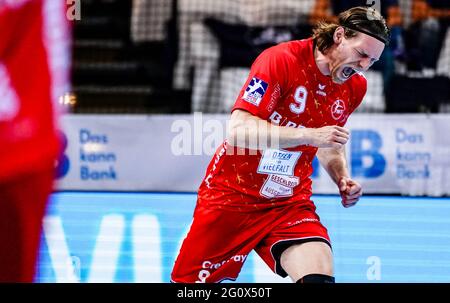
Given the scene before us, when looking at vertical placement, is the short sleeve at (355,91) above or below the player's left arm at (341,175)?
above

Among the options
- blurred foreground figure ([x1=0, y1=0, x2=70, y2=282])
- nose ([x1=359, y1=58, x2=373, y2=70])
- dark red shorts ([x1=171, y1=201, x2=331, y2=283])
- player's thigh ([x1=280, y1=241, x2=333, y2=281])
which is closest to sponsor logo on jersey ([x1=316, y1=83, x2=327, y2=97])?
nose ([x1=359, y1=58, x2=373, y2=70])

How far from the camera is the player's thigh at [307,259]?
9.38 ft

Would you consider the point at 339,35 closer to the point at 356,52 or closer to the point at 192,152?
the point at 356,52

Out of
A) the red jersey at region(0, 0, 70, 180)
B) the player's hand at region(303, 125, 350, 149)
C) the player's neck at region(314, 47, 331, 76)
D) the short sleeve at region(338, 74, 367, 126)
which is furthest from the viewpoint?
the short sleeve at region(338, 74, 367, 126)

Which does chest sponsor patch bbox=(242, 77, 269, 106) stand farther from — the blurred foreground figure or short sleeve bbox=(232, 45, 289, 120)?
the blurred foreground figure

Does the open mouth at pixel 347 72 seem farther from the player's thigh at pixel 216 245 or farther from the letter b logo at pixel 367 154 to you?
the letter b logo at pixel 367 154

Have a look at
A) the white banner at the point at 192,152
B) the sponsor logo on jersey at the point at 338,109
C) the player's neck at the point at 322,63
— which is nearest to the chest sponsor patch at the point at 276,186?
the sponsor logo on jersey at the point at 338,109

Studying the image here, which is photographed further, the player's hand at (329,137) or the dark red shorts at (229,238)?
the dark red shorts at (229,238)

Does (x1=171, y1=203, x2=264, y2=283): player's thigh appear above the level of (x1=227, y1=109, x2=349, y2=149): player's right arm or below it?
below

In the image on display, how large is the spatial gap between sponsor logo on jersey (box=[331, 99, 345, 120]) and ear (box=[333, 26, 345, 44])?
0.95 feet

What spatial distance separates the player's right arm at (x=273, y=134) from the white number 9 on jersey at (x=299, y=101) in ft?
0.79

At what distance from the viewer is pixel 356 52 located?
2.93 m

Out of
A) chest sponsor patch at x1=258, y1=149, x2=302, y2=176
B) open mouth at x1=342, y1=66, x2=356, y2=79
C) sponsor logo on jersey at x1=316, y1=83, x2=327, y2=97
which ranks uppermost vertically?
open mouth at x1=342, y1=66, x2=356, y2=79

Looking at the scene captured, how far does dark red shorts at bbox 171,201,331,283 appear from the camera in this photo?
3.09m
